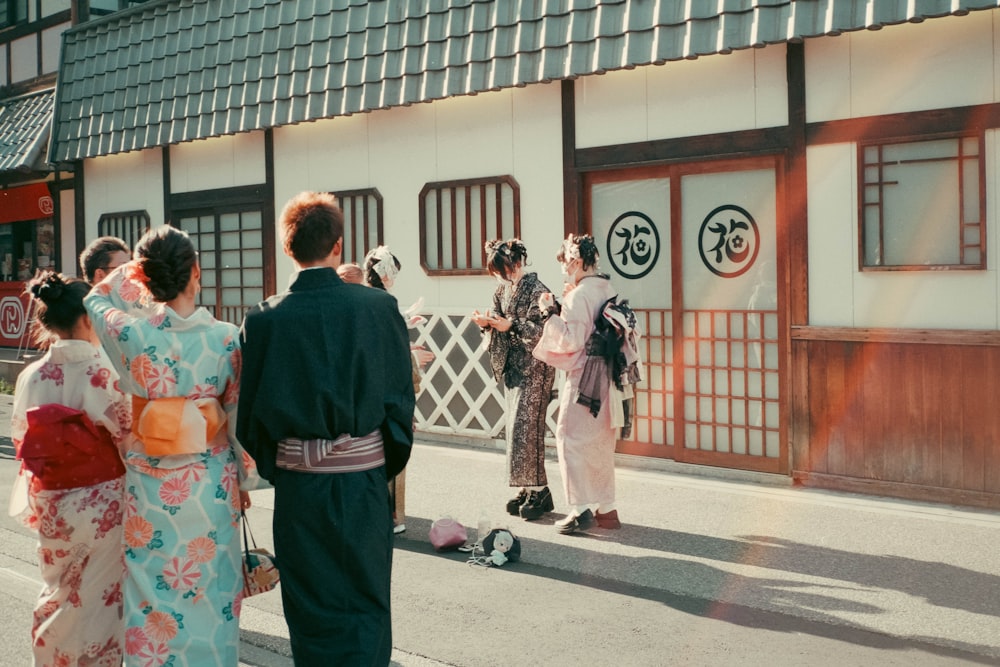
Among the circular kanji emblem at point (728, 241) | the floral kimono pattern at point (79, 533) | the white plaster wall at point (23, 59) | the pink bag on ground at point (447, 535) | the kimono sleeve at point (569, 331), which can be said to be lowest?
the pink bag on ground at point (447, 535)

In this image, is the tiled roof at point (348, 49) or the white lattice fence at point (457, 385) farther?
the white lattice fence at point (457, 385)

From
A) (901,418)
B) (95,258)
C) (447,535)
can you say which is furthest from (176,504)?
(901,418)

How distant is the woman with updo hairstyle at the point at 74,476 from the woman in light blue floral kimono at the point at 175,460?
0.27 metres

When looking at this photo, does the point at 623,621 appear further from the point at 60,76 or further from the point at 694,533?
the point at 60,76

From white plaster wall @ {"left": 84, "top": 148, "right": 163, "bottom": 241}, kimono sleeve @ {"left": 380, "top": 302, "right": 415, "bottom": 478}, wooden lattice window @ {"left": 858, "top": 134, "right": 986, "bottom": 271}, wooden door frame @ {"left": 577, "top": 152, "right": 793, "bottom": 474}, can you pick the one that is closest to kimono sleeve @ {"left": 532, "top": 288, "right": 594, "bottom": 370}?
wooden door frame @ {"left": 577, "top": 152, "right": 793, "bottom": 474}

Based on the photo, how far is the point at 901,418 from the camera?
7445 mm

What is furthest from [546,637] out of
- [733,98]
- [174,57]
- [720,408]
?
[174,57]

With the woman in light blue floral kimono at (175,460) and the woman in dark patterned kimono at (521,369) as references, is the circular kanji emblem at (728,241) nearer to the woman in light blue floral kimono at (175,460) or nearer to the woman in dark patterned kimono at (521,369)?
the woman in dark patterned kimono at (521,369)

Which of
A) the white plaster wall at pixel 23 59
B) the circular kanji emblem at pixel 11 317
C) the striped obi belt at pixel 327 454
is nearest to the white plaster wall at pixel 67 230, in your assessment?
the circular kanji emblem at pixel 11 317

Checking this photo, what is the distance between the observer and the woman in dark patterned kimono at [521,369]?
7.35 meters

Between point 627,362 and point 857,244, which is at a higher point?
point 857,244

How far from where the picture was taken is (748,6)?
762cm

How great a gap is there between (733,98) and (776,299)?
5.05 ft

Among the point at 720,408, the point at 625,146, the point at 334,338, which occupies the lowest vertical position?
the point at 720,408
